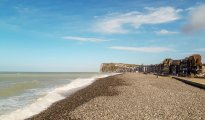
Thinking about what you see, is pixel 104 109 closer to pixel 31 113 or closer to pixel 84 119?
pixel 84 119

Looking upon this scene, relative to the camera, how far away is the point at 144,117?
13922 mm

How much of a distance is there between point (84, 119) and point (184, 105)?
21.0ft

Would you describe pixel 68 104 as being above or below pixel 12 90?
above

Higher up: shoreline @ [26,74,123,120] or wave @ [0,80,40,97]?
shoreline @ [26,74,123,120]

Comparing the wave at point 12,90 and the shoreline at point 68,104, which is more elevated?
the shoreline at point 68,104

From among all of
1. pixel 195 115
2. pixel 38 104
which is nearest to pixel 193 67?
pixel 38 104

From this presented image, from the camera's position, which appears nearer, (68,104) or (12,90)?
(68,104)

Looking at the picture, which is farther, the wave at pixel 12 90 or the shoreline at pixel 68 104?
the wave at pixel 12 90

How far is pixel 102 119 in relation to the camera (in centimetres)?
1382

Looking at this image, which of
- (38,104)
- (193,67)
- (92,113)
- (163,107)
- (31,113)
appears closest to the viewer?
(92,113)

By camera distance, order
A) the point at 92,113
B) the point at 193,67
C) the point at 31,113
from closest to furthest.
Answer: the point at 92,113, the point at 31,113, the point at 193,67

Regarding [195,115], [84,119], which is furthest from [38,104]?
[195,115]

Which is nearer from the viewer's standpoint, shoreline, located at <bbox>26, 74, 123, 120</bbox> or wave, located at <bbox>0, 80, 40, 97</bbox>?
shoreline, located at <bbox>26, 74, 123, 120</bbox>

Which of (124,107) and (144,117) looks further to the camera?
(124,107)
